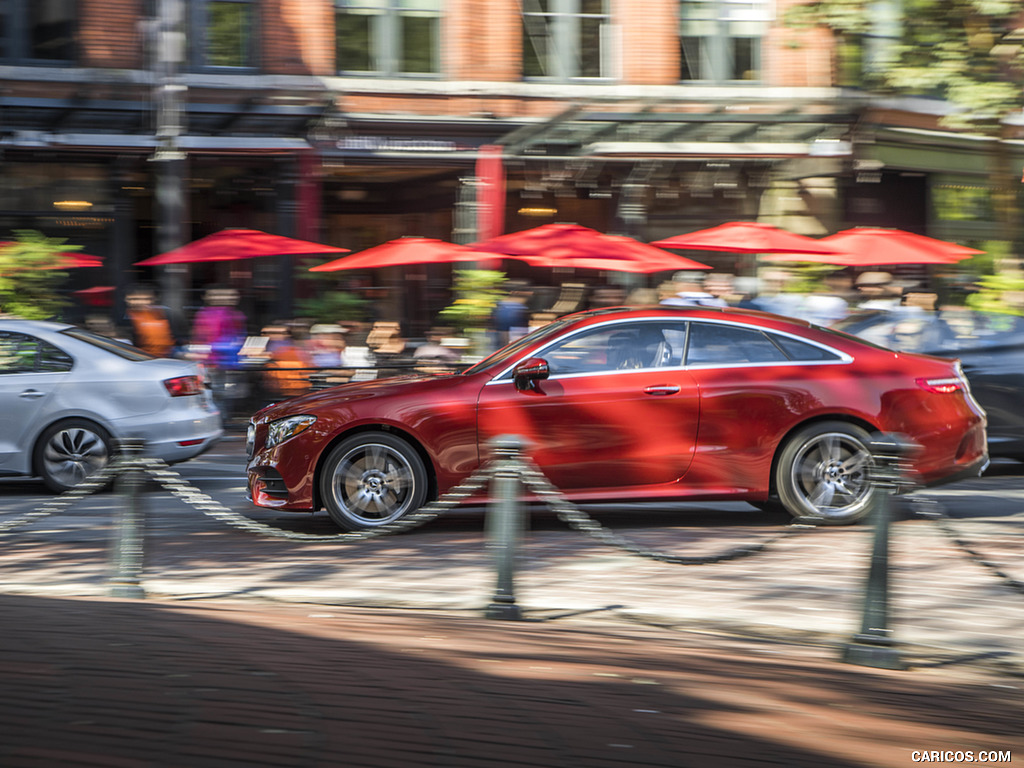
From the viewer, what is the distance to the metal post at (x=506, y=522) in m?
5.71

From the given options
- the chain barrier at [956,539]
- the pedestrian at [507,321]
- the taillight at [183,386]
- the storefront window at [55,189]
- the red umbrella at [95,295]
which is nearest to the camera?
the chain barrier at [956,539]

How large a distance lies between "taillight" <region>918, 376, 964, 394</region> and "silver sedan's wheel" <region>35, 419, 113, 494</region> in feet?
22.1

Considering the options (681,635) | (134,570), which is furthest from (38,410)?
(681,635)

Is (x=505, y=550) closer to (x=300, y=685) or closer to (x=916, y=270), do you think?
(x=300, y=685)

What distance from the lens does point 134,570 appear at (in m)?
6.27

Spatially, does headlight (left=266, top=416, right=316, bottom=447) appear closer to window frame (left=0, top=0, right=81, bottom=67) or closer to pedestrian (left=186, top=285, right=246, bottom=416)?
pedestrian (left=186, top=285, right=246, bottom=416)

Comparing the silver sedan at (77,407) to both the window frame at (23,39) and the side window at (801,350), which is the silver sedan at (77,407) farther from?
the window frame at (23,39)

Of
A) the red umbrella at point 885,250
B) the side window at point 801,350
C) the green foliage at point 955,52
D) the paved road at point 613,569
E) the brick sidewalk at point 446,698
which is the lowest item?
the paved road at point 613,569

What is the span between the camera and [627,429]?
7.90 metres

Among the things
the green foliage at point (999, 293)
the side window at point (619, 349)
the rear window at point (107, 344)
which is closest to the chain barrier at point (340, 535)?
the side window at point (619, 349)

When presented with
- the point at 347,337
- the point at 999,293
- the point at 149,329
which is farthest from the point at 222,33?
the point at 999,293

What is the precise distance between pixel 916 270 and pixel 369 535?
54.9 ft

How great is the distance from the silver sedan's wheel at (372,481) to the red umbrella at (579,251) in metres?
7.55

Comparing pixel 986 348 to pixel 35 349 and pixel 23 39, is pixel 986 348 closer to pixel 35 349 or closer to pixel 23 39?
pixel 35 349
